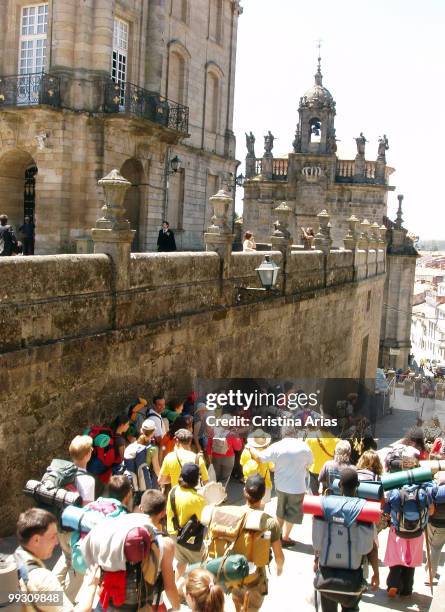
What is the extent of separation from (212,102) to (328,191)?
1074 centimetres

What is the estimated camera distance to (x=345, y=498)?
5344 mm

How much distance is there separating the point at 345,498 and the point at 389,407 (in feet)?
40.8

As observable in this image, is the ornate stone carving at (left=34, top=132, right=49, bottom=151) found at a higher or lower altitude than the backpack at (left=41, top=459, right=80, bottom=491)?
higher

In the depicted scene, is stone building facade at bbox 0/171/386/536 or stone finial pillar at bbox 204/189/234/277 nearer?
stone building facade at bbox 0/171/386/536

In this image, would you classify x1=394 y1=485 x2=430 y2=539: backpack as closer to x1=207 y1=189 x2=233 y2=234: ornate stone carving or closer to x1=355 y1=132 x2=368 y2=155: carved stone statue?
x1=207 y1=189 x2=233 y2=234: ornate stone carving

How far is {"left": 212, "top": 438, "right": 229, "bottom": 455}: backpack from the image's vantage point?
8750mm

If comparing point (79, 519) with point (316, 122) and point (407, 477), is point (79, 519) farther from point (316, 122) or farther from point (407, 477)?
point (316, 122)

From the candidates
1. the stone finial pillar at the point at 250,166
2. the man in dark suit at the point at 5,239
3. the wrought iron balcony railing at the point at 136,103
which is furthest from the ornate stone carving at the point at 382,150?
the man in dark suit at the point at 5,239

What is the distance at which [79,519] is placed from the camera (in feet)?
15.8

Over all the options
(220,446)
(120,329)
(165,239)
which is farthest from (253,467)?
(165,239)

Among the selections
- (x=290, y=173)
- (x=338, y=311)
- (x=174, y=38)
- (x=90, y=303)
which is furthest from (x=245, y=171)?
(x=90, y=303)

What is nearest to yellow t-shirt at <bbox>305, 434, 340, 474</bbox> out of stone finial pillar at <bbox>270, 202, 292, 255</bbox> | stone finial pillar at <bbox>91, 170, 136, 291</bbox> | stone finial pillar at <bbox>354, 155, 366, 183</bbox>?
stone finial pillar at <bbox>91, 170, 136, 291</bbox>

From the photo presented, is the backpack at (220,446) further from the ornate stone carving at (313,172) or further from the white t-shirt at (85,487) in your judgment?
the ornate stone carving at (313,172)

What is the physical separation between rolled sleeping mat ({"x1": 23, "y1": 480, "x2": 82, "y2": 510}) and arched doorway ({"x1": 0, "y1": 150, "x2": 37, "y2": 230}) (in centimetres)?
1456
